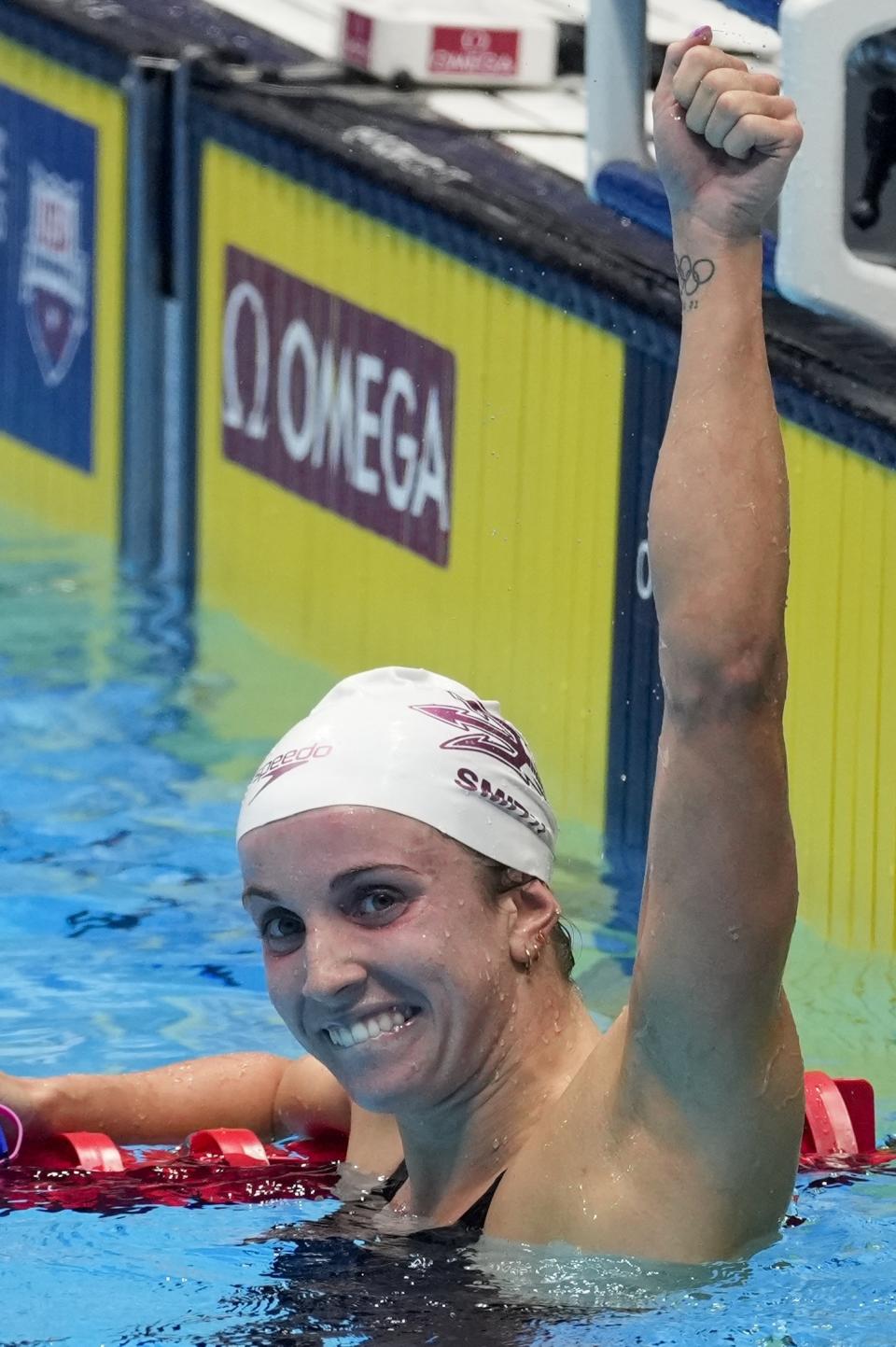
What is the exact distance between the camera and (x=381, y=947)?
250cm

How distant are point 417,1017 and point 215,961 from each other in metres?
2.29

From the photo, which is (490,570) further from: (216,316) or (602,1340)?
(602,1340)

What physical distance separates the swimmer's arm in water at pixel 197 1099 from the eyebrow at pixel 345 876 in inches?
31.5

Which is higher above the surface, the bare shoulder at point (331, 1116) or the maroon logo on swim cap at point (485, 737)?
the maroon logo on swim cap at point (485, 737)

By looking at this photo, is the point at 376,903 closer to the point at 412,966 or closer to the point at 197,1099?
the point at 412,966

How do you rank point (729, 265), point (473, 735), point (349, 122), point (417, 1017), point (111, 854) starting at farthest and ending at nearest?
point (349, 122)
point (111, 854)
point (473, 735)
point (417, 1017)
point (729, 265)

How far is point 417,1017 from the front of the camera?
2.53m

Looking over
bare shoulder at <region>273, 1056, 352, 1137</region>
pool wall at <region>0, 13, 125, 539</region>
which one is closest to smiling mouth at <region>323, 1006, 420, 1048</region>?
bare shoulder at <region>273, 1056, 352, 1137</region>

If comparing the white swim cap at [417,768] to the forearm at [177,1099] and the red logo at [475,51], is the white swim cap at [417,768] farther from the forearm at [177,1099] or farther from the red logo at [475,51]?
the red logo at [475,51]

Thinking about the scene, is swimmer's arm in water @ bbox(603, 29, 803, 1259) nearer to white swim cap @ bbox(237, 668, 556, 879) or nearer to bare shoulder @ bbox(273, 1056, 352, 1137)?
white swim cap @ bbox(237, 668, 556, 879)

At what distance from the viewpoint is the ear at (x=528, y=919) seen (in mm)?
2578

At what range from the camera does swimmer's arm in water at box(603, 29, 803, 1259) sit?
2.05 meters

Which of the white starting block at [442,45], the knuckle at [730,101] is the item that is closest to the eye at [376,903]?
the knuckle at [730,101]

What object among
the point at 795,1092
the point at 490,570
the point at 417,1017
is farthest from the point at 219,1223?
the point at 490,570
